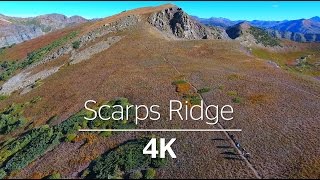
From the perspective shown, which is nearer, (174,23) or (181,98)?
(181,98)

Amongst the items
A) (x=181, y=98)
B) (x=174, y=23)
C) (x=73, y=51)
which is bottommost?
(x=73, y=51)

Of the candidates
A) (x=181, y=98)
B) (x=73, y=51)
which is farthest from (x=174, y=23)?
(x=181, y=98)

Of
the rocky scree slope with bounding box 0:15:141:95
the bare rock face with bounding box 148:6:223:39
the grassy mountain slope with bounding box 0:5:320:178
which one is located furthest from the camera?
the bare rock face with bounding box 148:6:223:39

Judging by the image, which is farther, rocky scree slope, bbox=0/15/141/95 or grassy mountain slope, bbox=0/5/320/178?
rocky scree slope, bbox=0/15/141/95

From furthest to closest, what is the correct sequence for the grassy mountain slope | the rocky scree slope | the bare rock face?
the bare rock face < the rocky scree slope < the grassy mountain slope

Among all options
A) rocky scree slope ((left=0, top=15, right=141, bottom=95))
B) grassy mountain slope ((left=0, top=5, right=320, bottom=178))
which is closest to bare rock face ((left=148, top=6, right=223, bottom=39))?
rocky scree slope ((left=0, top=15, right=141, bottom=95))

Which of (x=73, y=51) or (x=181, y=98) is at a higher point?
(x=181, y=98)

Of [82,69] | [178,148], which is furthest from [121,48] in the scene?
[178,148]

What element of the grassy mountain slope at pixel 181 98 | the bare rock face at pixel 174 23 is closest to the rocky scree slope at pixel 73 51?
the grassy mountain slope at pixel 181 98

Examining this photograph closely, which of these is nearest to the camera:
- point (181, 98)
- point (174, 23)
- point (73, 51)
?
point (181, 98)

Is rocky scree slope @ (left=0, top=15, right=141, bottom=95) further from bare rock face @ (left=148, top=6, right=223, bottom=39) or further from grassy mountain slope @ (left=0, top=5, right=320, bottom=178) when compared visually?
bare rock face @ (left=148, top=6, right=223, bottom=39)

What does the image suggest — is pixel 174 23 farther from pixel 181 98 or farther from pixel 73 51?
pixel 181 98

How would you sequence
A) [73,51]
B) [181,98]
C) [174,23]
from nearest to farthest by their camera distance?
[181,98]
[73,51]
[174,23]
